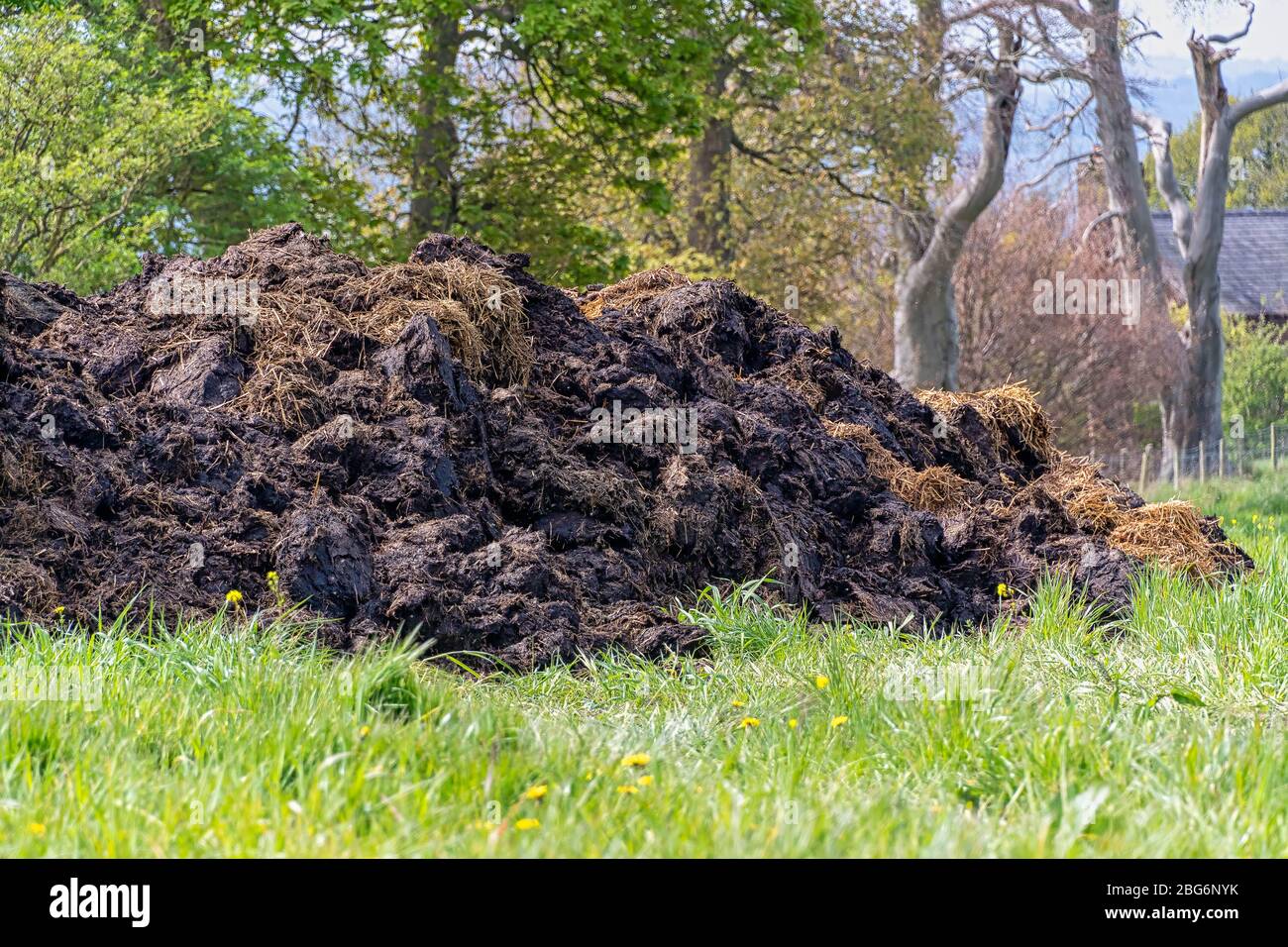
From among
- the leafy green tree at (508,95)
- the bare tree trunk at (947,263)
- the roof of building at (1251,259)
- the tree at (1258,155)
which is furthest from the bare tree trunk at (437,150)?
the tree at (1258,155)

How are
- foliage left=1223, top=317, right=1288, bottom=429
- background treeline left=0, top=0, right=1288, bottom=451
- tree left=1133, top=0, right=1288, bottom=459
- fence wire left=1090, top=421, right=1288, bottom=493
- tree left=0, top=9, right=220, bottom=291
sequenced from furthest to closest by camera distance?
foliage left=1223, top=317, right=1288, bottom=429 < tree left=1133, top=0, right=1288, bottom=459 < fence wire left=1090, top=421, right=1288, bottom=493 < background treeline left=0, top=0, right=1288, bottom=451 < tree left=0, top=9, right=220, bottom=291

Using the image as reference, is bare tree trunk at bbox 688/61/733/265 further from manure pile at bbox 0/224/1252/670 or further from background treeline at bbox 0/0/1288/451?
manure pile at bbox 0/224/1252/670

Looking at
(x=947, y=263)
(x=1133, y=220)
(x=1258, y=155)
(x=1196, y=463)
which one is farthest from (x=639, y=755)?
(x=1258, y=155)

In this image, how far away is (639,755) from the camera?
3.41 meters

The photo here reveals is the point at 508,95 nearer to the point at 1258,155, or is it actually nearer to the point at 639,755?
the point at 639,755

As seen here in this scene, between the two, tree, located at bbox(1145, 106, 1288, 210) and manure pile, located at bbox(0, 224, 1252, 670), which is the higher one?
tree, located at bbox(1145, 106, 1288, 210)

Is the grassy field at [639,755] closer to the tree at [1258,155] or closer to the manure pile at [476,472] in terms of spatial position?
the manure pile at [476,472]

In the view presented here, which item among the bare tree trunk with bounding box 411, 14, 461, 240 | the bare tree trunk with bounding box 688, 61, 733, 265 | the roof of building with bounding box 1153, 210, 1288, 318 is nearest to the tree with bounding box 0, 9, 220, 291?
the bare tree trunk with bounding box 411, 14, 461, 240

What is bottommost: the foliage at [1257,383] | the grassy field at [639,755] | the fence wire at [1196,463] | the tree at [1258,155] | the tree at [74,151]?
the grassy field at [639,755]

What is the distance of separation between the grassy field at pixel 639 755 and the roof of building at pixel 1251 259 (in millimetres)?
34848

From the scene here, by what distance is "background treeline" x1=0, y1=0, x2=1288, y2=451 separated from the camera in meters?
12.8

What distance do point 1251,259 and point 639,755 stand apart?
4103cm

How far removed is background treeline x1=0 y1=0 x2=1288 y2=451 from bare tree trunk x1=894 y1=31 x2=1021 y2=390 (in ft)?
0.19

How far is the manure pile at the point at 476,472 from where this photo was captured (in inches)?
200
